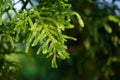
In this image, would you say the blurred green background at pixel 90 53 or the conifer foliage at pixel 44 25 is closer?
the conifer foliage at pixel 44 25

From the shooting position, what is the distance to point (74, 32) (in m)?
2.87

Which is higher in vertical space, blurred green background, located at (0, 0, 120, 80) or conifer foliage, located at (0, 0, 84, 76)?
conifer foliage, located at (0, 0, 84, 76)

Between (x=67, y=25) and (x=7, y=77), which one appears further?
(x=7, y=77)

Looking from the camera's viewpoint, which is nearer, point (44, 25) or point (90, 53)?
point (44, 25)

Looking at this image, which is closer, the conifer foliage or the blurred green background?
the conifer foliage

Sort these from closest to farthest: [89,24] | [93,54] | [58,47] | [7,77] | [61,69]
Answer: [58,47] → [7,77] → [89,24] → [93,54] → [61,69]

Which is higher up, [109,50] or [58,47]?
[58,47]

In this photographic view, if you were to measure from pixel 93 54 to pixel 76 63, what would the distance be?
7.3 inches

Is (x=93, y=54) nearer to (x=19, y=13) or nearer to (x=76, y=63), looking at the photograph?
(x=76, y=63)

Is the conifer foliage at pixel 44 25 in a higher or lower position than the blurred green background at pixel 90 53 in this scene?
higher

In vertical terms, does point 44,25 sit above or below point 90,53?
above

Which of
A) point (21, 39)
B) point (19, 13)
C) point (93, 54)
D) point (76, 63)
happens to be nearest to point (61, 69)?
point (76, 63)

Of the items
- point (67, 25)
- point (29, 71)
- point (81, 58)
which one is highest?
point (67, 25)

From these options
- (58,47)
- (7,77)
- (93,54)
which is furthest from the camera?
(93,54)
